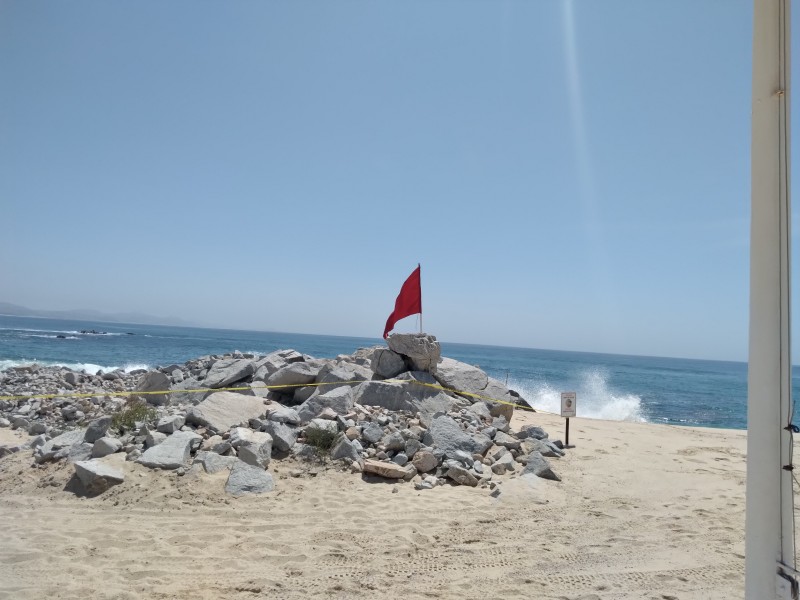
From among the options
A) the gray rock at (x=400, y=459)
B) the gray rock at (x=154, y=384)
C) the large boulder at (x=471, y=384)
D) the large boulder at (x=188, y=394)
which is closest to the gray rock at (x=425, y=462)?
the gray rock at (x=400, y=459)

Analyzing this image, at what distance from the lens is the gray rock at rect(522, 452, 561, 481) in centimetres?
748

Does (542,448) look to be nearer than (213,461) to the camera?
No

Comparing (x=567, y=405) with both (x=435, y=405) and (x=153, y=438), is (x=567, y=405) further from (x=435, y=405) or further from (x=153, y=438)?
(x=153, y=438)

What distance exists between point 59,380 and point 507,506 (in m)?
17.9

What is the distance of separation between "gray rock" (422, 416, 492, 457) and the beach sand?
3.21 feet

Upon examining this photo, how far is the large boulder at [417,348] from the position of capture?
11312mm

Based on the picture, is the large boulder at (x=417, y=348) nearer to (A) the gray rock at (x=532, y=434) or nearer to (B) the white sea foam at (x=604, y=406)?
(A) the gray rock at (x=532, y=434)

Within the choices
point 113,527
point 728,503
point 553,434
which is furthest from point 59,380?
point 728,503

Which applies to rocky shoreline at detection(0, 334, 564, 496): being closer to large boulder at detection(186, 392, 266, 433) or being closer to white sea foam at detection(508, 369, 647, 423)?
large boulder at detection(186, 392, 266, 433)

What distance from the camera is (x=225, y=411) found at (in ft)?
27.9

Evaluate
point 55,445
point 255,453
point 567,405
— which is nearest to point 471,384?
point 567,405

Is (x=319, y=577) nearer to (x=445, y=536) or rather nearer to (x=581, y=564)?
(x=445, y=536)

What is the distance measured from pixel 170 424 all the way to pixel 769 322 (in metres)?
7.63

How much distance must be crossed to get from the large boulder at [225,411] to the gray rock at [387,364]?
10.0 feet
